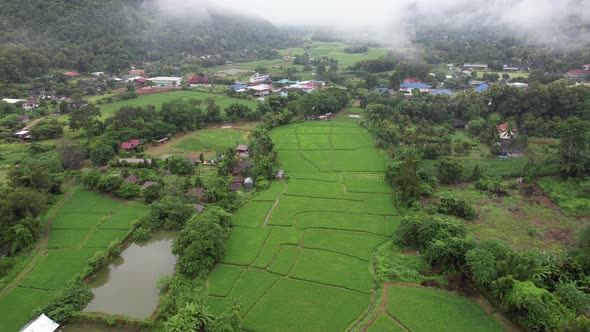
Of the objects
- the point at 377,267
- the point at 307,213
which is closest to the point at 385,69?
the point at 307,213

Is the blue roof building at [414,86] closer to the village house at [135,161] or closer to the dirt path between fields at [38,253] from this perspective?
the village house at [135,161]

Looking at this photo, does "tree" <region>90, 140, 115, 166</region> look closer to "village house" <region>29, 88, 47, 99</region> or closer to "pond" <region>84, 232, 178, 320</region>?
"pond" <region>84, 232, 178, 320</region>

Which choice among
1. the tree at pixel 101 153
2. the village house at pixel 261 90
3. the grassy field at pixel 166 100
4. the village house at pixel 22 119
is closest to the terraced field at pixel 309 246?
the tree at pixel 101 153

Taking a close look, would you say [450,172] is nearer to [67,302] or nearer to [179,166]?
[179,166]

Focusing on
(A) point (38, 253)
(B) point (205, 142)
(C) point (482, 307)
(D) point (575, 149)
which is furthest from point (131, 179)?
(D) point (575, 149)

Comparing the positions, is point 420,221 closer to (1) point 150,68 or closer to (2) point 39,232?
(2) point 39,232
